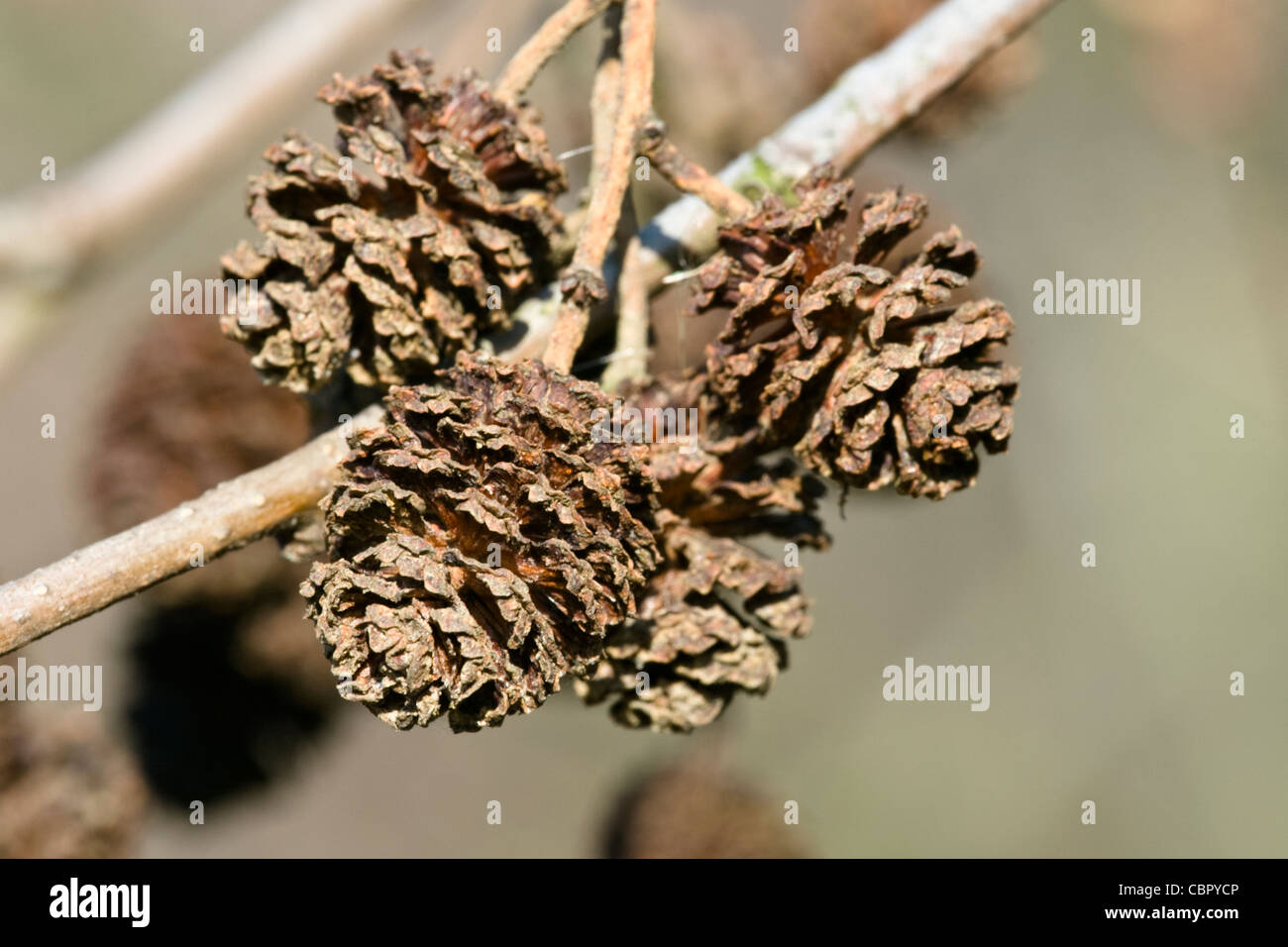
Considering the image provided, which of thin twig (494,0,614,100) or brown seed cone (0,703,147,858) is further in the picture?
brown seed cone (0,703,147,858)

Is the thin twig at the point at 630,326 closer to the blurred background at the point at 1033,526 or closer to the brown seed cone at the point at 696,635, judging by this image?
the brown seed cone at the point at 696,635

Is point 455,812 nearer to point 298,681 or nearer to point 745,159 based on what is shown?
point 298,681

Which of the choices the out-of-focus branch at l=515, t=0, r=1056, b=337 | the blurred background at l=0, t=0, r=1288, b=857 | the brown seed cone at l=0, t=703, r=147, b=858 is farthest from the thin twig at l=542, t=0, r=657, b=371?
the blurred background at l=0, t=0, r=1288, b=857

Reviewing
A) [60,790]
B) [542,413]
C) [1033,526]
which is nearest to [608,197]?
[542,413]

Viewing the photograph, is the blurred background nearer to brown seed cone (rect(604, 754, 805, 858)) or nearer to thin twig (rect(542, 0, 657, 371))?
brown seed cone (rect(604, 754, 805, 858))

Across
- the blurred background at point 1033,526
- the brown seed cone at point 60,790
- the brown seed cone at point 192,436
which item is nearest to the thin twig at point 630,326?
the brown seed cone at point 192,436
